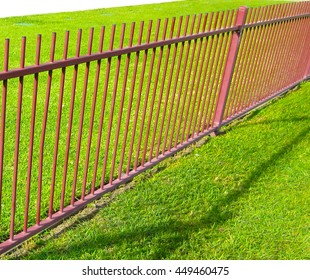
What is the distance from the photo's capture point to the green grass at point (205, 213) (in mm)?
3743

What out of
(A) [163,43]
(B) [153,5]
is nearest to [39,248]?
(A) [163,43]

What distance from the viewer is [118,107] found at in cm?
687

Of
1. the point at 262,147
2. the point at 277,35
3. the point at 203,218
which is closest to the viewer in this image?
the point at 203,218

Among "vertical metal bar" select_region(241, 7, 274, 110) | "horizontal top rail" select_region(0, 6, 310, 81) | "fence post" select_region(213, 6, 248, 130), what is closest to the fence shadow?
"horizontal top rail" select_region(0, 6, 310, 81)

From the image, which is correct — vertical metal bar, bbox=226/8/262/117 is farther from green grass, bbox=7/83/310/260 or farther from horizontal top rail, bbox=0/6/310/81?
green grass, bbox=7/83/310/260

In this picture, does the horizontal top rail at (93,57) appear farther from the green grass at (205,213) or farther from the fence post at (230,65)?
the green grass at (205,213)

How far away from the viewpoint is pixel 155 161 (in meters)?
4.98

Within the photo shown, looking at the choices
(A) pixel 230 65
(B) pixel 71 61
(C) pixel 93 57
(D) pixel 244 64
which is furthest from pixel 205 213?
(D) pixel 244 64

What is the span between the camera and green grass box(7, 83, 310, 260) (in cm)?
374

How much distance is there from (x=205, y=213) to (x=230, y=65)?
2.22 metres

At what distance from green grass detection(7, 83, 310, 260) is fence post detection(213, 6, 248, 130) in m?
0.35

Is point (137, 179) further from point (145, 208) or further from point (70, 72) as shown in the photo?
point (70, 72)

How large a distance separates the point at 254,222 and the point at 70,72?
549cm

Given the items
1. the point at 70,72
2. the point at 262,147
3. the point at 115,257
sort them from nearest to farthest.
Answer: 1. the point at 115,257
2. the point at 262,147
3. the point at 70,72
